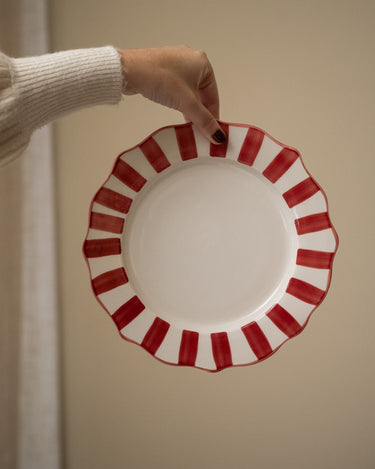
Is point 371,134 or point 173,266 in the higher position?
point 371,134

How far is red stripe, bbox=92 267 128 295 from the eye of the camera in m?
0.54

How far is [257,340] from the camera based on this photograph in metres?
0.54

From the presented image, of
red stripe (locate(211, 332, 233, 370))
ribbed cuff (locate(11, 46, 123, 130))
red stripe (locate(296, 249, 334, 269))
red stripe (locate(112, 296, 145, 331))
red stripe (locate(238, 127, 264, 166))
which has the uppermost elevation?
ribbed cuff (locate(11, 46, 123, 130))

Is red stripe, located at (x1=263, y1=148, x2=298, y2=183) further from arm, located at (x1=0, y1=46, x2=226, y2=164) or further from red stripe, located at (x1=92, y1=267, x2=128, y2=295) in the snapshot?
red stripe, located at (x1=92, y1=267, x2=128, y2=295)

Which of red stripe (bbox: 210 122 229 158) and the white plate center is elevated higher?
red stripe (bbox: 210 122 229 158)

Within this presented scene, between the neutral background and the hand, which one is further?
the neutral background

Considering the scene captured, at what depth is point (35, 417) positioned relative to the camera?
0.94m

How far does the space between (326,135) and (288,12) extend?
0.95 ft

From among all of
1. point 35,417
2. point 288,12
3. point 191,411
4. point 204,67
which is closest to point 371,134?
point 288,12

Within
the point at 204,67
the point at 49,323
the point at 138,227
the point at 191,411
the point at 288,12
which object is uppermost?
the point at 288,12

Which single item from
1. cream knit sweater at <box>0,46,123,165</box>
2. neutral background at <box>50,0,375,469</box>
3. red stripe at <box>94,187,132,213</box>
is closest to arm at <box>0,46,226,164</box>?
cream knit sweater at <box>0,46,123,165</box>

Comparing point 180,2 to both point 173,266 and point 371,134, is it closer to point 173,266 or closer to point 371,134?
point 371,134

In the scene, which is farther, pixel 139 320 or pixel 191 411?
pixel 191 411

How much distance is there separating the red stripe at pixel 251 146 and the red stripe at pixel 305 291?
173 millimetres
